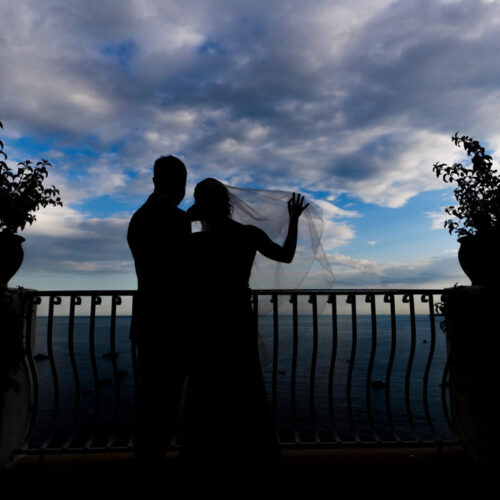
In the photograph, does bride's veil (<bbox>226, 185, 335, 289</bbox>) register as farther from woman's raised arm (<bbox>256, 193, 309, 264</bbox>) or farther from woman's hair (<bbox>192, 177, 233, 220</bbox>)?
woman's hair (<bbox>192, 177, 233, 220</bbox>)

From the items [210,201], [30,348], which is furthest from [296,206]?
[30,348]

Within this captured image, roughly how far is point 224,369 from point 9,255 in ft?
6.62

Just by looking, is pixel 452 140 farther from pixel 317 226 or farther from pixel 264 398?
pixel 264 398

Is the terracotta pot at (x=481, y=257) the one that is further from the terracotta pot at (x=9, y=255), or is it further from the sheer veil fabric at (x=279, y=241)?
the terracotta pot at (x=9, y=255)

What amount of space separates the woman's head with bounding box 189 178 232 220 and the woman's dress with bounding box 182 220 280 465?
0.15m

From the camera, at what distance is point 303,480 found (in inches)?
95.1

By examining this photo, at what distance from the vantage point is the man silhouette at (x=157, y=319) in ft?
5.65

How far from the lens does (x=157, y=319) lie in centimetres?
171

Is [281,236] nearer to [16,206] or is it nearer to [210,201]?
[210,201]

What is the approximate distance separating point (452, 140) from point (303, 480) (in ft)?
11.2

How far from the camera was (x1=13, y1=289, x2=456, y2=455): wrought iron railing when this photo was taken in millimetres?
2879

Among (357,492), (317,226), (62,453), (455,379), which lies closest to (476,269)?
(455,379)

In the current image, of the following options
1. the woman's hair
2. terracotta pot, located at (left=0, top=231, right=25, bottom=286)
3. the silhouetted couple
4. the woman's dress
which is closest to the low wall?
terracotta pot, located at (left=0, top=231, right=25, bottom=286)

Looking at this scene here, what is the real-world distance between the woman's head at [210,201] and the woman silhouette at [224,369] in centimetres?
13
